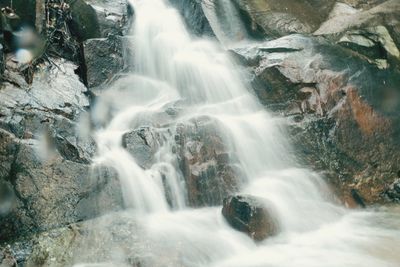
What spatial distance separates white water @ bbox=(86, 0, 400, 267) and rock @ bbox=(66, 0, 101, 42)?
4.17 ft

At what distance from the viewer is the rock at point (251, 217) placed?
22.1 feet

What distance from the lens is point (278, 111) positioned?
938 centimetres

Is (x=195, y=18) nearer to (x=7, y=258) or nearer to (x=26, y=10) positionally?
(x=26, y=10)

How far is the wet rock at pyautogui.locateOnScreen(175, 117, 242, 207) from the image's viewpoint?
7.76 metres

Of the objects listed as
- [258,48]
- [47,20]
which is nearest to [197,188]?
[258,48]

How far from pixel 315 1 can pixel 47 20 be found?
8.08m

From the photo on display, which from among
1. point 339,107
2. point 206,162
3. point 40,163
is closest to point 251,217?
point 206,162

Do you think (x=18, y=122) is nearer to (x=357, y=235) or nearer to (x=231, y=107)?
(x=231, y=107)

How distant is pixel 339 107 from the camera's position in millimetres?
9117

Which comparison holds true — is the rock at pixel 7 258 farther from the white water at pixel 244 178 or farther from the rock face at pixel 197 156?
the rock face at pixel 197 156

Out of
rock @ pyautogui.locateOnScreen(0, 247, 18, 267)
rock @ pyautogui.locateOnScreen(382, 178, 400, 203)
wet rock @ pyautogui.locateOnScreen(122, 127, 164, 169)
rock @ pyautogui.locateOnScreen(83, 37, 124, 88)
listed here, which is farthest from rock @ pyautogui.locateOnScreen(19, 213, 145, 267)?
rock @ pyautogui.locateOnScreen(382, 178, 400, 203)

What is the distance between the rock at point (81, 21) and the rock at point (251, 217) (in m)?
6.16

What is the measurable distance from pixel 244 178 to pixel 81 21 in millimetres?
5883

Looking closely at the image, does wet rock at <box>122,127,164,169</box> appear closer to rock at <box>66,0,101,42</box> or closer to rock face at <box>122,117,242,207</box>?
rock face at <box>122,117,242,207</box>
